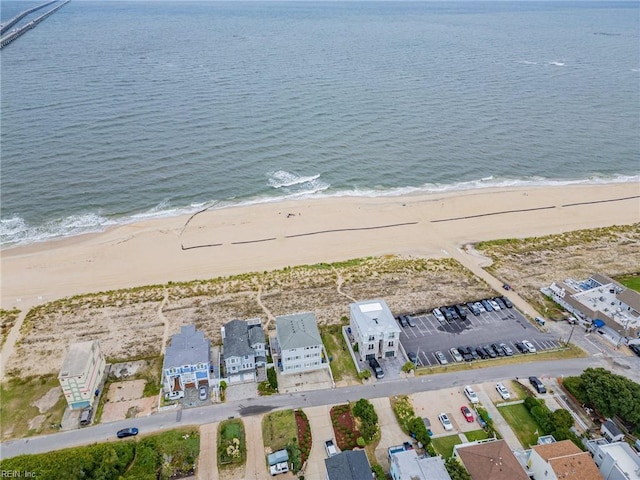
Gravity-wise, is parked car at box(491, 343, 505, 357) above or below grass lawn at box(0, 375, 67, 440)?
below

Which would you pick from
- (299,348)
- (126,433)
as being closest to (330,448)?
(299,348)

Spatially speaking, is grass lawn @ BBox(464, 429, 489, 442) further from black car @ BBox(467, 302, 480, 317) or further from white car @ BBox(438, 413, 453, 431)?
black car @ BBox(467, 302, 480, 317)

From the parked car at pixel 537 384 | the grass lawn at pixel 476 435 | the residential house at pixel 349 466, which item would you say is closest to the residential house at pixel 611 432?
the parked car at pixel 537 384

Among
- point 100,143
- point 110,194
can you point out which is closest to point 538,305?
point 110,194

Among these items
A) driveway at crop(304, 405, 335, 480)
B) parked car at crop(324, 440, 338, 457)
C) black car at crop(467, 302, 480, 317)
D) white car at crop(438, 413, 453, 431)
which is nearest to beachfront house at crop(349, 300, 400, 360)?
driveway at crop(304, 405, 335, 480)

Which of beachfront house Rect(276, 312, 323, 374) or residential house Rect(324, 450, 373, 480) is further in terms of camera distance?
beachfront house Rect(276, 312, 323, 374)

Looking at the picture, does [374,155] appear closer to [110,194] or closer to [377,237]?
[377,237]
